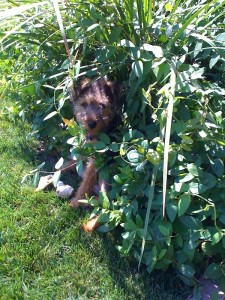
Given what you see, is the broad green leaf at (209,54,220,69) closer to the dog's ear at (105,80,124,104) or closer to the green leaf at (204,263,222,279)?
the dog's ear at (105,80,124,104)

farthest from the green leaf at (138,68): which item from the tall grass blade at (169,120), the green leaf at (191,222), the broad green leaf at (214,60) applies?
the green leaf at (191,222)


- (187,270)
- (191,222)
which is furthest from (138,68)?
(187,270)

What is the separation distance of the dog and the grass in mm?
236

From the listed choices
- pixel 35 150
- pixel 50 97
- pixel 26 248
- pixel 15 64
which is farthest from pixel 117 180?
pixel 15 64

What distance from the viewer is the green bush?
2318mm

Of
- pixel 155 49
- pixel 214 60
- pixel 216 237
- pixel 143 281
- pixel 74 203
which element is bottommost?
pixel 143 281

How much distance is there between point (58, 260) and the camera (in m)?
2.75

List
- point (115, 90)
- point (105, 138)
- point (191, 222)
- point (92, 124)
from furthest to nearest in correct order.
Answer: point (115, 90) → point (92, 124) → point (105, 138) → point (191, 222)

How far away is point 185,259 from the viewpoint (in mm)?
2389

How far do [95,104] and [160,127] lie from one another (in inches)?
29.2

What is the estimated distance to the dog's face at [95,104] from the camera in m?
2.89

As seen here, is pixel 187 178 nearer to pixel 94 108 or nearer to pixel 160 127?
pixel 160 127

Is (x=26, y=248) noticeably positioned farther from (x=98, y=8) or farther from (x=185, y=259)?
(x=98, y=8)

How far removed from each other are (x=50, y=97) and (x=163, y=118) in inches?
49.0
